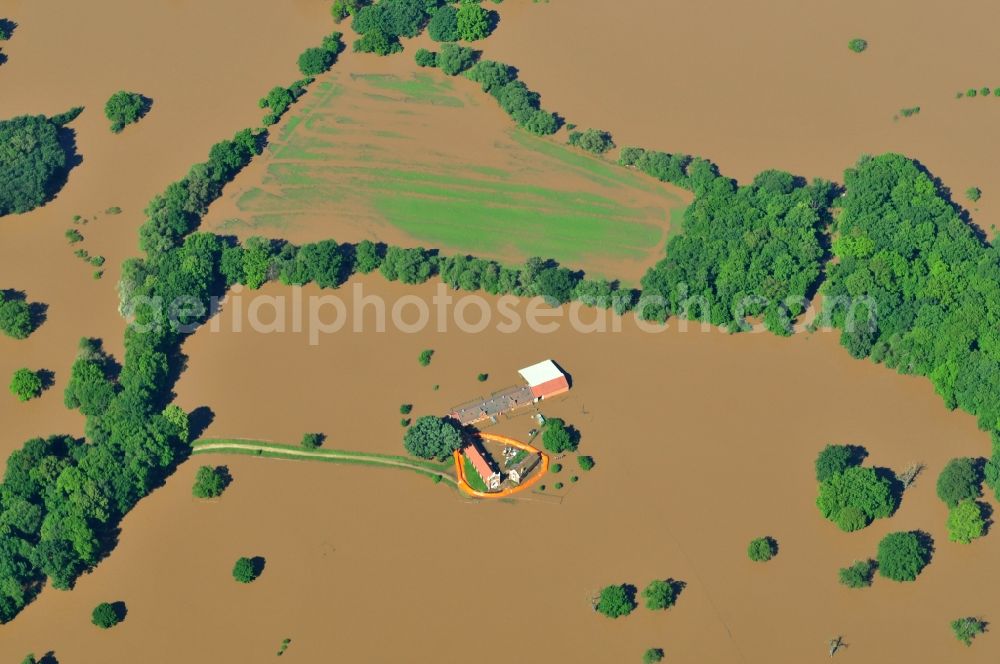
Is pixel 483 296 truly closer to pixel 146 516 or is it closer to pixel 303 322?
pixel 303 322

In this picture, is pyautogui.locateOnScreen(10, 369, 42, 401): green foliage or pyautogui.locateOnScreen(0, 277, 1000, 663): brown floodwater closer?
pyautogui.locateOnScreen(0, 277, 1000, 663): brown floodwater

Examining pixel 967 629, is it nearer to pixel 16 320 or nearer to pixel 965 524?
pixel 965 524

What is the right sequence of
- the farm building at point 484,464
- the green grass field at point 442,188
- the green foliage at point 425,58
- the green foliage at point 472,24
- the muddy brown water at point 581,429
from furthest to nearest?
the green foliage at point 472,24
the green foliage at point 425,58
the green grass field at point 442,188
the farm building at point 484,464
the muddy brown water at point 581,429

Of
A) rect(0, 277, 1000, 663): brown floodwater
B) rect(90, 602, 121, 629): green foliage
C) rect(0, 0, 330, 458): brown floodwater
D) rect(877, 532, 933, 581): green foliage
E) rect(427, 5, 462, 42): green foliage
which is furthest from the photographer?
rect(427, 5, 462, 42): green foliage

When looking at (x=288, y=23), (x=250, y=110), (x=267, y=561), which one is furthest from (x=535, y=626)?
(x=288, y=23)

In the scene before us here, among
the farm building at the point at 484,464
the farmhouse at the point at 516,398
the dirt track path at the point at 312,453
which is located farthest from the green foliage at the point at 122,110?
the farm building at the point at 484,464

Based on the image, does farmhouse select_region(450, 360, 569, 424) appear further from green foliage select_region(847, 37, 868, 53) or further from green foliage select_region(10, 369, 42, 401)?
green foliage select_region(847, 37, 868, 53)

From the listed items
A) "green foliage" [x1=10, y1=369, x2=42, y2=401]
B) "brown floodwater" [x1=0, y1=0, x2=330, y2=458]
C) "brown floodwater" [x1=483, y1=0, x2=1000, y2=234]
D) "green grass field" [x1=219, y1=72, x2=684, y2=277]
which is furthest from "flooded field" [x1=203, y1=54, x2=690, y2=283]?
"green foliage" [x1=10, y1=369, x2=42, y2=401]

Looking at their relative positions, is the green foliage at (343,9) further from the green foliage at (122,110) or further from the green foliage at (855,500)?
the green foliage at (855,500)
